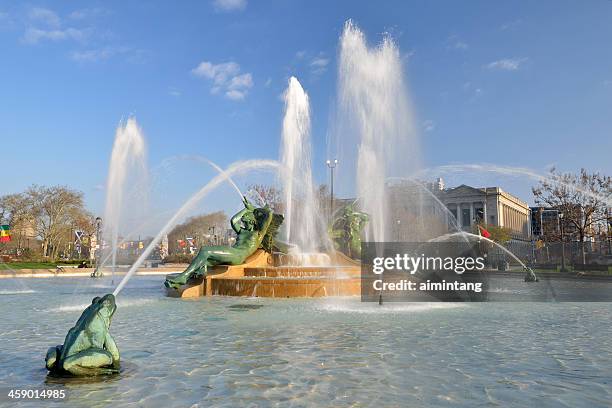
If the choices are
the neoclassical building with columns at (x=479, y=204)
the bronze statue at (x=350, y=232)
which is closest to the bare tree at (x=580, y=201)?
the bronze statue at (x=350, y=232)

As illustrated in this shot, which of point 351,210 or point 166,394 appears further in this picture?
point 351,210

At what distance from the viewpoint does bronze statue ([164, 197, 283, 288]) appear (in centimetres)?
1750

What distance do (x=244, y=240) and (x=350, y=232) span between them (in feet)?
33.8

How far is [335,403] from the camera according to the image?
4883mm

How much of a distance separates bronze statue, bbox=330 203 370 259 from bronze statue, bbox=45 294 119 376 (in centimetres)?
2296

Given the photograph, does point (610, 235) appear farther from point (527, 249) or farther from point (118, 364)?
Result: point (118, 364)

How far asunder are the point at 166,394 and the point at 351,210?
23777 mm

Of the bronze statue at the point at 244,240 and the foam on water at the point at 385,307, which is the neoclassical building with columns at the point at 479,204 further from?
the foam on water at the point at 385,307

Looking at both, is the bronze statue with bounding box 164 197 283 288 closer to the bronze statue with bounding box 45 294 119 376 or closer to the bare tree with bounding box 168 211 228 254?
the bronze statue with bounding box 45 294 119 376

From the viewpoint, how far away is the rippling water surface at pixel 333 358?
5.11 metres

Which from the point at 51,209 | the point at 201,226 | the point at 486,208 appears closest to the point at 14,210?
the point at 51,209

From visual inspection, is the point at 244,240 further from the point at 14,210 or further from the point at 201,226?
the point at 201,226

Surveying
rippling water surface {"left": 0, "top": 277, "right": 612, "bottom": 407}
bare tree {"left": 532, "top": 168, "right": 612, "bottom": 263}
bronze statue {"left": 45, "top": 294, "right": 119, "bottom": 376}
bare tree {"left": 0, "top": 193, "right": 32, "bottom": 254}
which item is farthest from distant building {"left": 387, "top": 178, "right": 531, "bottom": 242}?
bronze statue {"left": 45, "top": 294, "right": 119, "bottom": 376}

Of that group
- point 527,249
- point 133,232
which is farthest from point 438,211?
point 133,232
